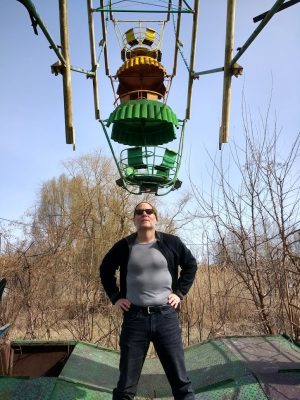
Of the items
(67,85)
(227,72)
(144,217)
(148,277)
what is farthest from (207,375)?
(67,85)

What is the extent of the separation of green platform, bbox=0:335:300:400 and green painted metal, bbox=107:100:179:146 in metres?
2.43

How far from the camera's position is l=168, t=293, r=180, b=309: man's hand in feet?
8.36

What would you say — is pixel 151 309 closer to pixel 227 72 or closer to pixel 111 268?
pixel 111 268

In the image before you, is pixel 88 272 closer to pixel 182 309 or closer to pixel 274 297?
pixel 182 309

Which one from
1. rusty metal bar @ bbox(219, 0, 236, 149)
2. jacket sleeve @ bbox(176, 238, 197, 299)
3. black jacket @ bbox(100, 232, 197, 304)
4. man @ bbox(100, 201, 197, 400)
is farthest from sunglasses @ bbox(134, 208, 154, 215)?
rusty metal bar @ bbox(219, 0, 236, 149)

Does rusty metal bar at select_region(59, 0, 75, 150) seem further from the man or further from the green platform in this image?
the green platform

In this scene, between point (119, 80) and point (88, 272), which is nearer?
point (119, 80)

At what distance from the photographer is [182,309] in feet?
22.7

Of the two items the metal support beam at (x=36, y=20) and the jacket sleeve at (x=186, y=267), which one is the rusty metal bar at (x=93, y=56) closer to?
the metal support beam at (x=36, y=20)

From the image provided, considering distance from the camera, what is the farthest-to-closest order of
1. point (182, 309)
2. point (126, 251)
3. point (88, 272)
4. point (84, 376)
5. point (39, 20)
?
point (88, 272) < point (182, 309) < point (84, 376) < point (126, 251) < point (39, 20)

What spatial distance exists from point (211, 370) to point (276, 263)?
2214 mm

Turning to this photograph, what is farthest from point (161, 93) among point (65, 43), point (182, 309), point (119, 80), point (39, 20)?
point (182, 309)

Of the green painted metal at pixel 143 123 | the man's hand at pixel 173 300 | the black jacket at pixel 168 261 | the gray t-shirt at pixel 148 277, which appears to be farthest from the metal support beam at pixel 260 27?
the man's hand at pixel 173 300

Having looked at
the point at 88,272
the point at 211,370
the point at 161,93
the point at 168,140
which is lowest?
the point at 211,370
